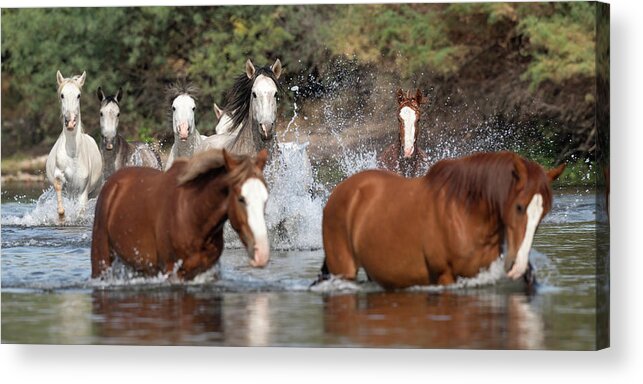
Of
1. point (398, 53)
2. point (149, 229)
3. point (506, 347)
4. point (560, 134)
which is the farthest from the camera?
point (398, 53)

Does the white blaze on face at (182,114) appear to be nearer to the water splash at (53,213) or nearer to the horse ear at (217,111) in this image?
the horse ear at (217,111)

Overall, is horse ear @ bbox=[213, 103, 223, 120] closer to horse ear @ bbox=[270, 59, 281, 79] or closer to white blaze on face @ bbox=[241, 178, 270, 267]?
horse ear @ bbox=[270, 59, 281, 79]

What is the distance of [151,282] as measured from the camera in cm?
1530

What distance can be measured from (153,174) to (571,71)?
3.16m

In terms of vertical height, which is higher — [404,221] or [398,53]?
[398,53]

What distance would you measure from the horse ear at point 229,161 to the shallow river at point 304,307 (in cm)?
86

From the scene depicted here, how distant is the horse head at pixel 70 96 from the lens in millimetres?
16984

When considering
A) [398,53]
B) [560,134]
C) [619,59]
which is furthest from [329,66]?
[619,59]

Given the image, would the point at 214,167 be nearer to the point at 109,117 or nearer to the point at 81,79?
the point at 81,79

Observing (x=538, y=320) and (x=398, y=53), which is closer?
(x=538, y=320)

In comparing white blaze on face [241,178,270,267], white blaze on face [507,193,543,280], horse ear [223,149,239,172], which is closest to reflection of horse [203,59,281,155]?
horse ear [223,149,239,172]

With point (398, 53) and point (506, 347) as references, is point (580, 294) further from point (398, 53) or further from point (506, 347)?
point (398, 53)

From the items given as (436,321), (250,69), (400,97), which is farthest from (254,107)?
(436,321)

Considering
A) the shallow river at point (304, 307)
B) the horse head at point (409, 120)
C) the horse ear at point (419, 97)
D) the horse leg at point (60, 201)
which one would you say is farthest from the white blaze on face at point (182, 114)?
the horse ear at point (419, 97)
